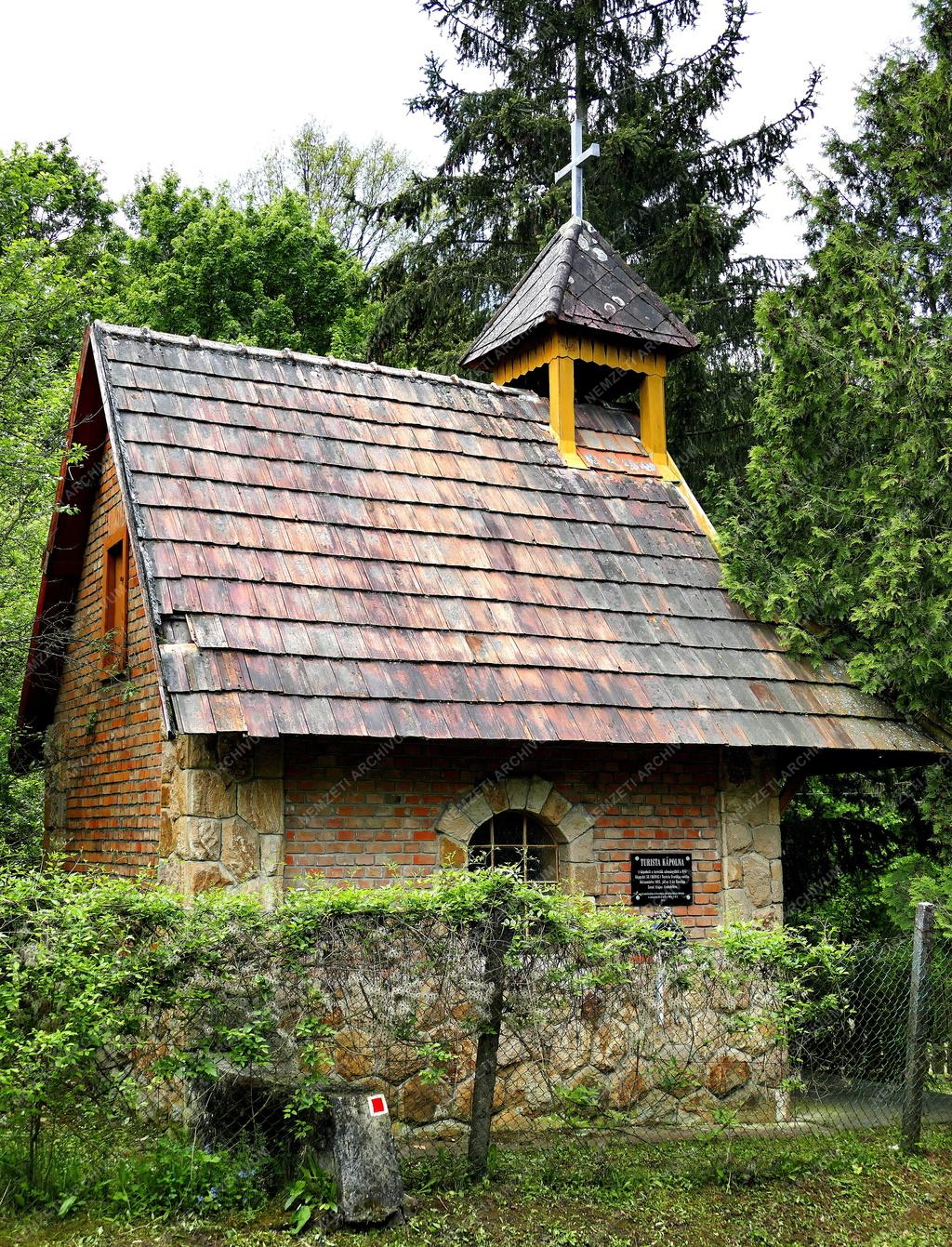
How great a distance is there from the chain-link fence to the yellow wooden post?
5864 millimetres

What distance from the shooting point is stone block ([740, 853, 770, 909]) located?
9.04m

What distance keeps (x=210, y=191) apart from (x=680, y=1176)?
2113cm

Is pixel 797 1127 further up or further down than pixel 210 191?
further down

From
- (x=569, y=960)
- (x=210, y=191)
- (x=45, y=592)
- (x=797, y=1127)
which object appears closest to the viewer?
(x=569, y=960)

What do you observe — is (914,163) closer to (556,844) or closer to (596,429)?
(596,429)

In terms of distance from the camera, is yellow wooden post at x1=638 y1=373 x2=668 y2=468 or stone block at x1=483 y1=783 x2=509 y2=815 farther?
yellow wooden post at x1=638 y1=373 x2=668 y2=468

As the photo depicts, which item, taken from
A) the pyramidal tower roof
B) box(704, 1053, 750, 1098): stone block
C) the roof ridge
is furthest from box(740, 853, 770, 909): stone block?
the pyramidal tower roof

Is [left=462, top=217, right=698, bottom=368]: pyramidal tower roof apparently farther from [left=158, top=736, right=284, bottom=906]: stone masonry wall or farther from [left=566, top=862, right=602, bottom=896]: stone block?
[left=158, top=736, right=284, bottom=906]: stone masonry wall

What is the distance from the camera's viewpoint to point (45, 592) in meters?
10.6

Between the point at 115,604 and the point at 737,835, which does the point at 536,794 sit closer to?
the point at 737,835

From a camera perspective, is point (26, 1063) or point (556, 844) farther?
point (556, 844)

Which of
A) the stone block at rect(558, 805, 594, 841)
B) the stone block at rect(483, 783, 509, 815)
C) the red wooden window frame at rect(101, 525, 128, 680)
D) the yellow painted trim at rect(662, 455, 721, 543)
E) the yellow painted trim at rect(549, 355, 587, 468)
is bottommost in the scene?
the stone block at rect(558, 805, 594, 841)

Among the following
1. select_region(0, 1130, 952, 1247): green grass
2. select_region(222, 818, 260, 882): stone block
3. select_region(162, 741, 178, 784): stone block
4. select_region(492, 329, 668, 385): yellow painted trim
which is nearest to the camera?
select_region(0, 1130, 952, 1247): green grass

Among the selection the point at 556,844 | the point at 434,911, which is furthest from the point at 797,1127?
the point at 434,911
